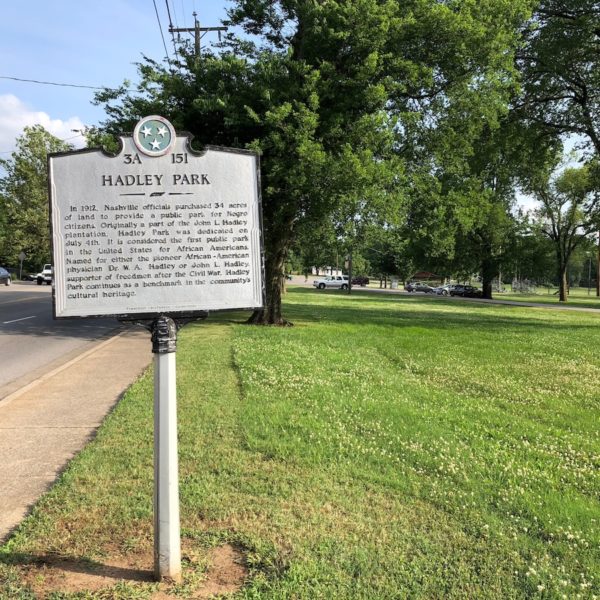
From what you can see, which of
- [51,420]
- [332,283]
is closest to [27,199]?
[332,283]

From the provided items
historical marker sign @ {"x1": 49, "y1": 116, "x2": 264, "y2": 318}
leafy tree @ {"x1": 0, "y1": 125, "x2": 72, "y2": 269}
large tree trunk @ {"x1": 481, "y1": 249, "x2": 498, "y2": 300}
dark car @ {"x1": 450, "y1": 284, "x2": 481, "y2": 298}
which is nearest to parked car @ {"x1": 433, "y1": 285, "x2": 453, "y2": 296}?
dark car @ {"x1": 450, "y1": 284, "x2": 481, "y2": 298}

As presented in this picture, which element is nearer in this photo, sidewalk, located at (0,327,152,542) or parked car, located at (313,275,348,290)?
sidewalk, located at (0,327,152,542)

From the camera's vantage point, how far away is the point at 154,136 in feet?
10.3

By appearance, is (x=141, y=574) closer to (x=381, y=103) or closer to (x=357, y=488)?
(x=357, y=488)

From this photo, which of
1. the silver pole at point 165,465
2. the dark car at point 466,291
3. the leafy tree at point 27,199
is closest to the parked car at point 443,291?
the dark car at point 466,291

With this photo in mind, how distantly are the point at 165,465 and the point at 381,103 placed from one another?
13.4 m

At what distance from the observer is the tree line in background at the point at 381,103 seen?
14.0 meters

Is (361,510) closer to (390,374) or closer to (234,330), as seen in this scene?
(390,374)

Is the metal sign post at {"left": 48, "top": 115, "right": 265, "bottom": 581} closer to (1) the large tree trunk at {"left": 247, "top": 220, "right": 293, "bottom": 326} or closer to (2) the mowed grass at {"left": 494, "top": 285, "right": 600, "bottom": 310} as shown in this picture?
(1) the large tree trunk at {"left": 247, "top": 220, "right": 293, "bottom": 326}

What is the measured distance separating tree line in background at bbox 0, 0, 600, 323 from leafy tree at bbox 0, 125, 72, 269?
48481mm

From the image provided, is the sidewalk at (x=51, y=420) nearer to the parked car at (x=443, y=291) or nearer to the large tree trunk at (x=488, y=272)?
the large tree trunk at (x=488, y=272)

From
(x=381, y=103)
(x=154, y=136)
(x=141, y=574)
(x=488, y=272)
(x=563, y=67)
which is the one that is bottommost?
(x=141, y=574)

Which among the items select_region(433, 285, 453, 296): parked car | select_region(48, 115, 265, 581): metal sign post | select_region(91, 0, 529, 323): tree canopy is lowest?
select_region(433, 285, 453, 296): parked car

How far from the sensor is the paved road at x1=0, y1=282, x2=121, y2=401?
384 inches
